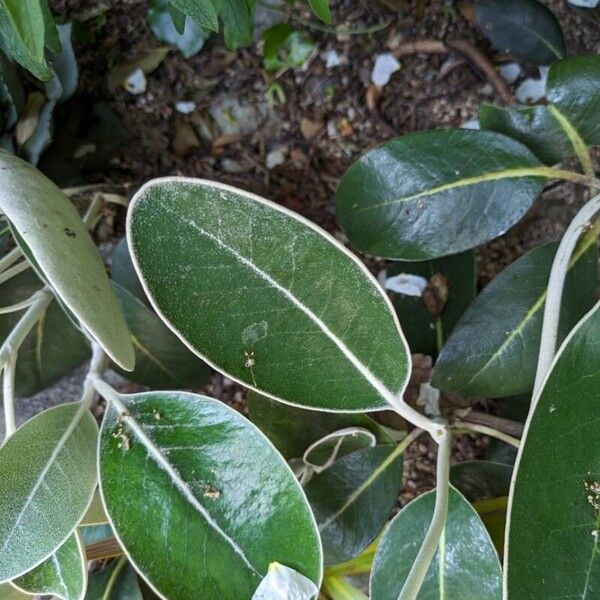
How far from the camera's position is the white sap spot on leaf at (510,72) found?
1115 millimetres

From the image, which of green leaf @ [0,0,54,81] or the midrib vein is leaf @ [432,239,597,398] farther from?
green leaf @ [0,0,54,81]

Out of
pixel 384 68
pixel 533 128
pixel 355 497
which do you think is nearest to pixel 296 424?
pixel 355 497

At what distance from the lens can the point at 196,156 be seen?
47.0 inches

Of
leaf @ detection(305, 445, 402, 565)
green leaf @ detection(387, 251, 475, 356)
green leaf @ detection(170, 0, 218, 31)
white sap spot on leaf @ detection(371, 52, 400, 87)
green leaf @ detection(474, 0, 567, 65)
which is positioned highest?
green leaf @ detection(170, 0, 218, 31)

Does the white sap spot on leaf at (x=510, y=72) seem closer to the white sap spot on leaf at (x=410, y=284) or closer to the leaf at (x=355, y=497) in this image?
the white sap spot on leaf at (x=410, y=284)

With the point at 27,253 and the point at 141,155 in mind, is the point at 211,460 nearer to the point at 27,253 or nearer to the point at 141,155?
the point at 27,253

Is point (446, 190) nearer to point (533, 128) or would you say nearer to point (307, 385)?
point (533, 128)

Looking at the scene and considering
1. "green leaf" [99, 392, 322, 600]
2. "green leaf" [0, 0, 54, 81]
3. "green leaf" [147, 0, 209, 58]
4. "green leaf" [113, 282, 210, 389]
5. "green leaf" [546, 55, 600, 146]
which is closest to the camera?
"green leaf" [0, 0, 54, 81]

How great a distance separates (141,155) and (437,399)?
24.2 inches

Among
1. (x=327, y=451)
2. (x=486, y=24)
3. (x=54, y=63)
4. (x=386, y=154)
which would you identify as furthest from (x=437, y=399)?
(x=54, y=63)

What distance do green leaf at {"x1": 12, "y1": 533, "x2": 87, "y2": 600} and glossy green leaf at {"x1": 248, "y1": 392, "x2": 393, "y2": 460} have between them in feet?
0.84

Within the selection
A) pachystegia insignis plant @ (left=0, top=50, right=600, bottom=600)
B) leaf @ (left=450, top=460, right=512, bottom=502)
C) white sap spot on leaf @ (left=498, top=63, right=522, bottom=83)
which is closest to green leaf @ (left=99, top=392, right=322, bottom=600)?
pachystegia insignis plant @ (left=0, top=50, right=600, bottom=600)

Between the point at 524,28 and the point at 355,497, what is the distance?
0.68 m

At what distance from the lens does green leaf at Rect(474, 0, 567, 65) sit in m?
1.00
